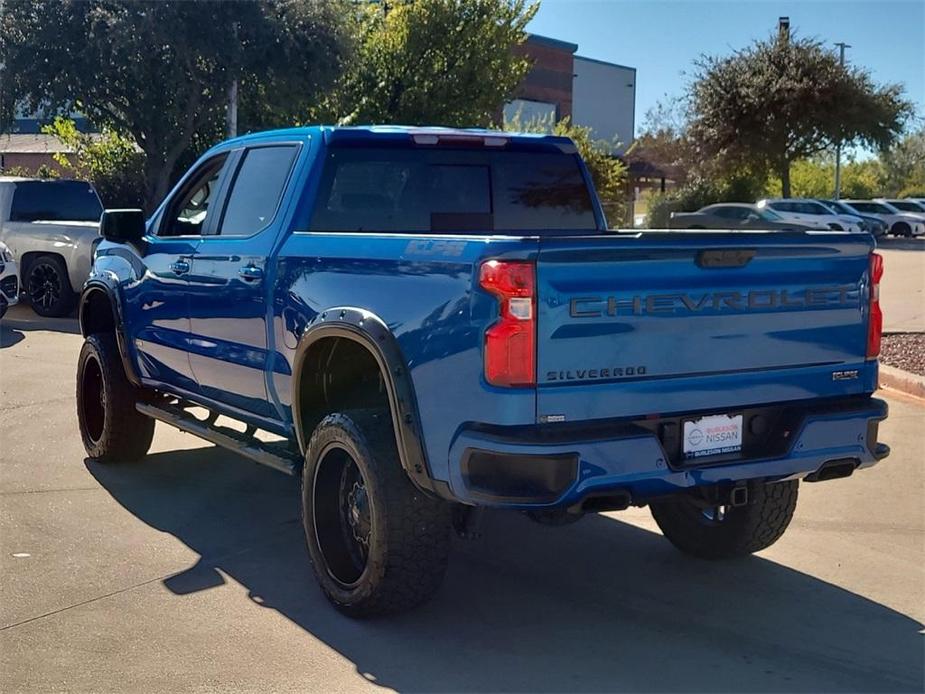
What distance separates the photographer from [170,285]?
21.2 feet

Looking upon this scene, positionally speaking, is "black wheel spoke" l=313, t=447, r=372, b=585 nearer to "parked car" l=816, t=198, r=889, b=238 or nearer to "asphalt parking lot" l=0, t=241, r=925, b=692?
"asphalt parking lot" l=0, t=241, r=925, b=692

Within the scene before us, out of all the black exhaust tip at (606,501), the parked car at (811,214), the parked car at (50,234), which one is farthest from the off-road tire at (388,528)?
the parked car at (811,214)

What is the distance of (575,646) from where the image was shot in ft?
14.9

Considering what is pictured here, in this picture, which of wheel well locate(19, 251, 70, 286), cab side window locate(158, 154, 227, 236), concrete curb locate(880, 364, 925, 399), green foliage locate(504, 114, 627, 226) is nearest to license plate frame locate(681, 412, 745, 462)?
cab side window locate(158, 154, 227, 236)

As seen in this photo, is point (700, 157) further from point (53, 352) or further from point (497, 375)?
point (497, 375)

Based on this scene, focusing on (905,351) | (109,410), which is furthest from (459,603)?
(905,351)

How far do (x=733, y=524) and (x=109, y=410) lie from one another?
3.91 metres

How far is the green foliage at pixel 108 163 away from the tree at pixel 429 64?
16.1 ft

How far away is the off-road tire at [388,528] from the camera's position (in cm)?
448

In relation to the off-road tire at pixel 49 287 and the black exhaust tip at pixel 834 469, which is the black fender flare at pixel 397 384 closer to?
the black exhaust tip at pixel 834 469

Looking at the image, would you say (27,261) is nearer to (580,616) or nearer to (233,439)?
(233,439)

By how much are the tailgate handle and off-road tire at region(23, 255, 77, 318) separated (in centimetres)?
1242

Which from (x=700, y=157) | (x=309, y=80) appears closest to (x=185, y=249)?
(x=309, y=80)

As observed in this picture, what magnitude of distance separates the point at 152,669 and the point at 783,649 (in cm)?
245
